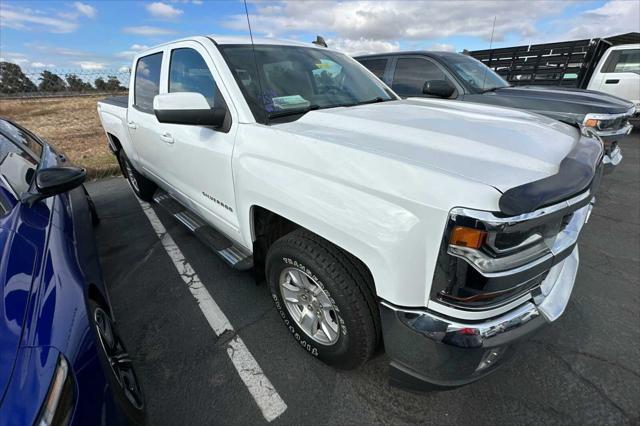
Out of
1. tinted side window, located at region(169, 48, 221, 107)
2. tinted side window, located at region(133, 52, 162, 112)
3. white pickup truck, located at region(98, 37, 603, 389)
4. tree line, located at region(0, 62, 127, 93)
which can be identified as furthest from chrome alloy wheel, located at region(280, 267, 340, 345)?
tree line, located at region(0, 62, 127, 93)

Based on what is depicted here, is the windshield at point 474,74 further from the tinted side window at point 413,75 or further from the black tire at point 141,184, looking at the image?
the black tire at point 141,184

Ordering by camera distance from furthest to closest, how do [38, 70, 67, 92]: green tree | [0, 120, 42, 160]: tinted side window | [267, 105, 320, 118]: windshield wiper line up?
[38, 70, 67, 92]: green tree → [0, 120, 42, 160]: tinted side window → [267, 105, 320, 118]: windshield wiper

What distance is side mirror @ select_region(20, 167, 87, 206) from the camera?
73.0 inches

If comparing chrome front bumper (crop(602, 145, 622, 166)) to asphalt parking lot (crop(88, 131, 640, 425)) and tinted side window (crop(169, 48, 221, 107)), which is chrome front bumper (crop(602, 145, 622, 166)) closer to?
asphalt parking lot (crop(88, 131, 640, 425))

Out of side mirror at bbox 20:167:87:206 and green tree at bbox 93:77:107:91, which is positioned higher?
side mirror at bbox 20:167:87:206

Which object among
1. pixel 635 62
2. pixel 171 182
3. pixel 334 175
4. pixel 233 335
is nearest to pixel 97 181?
pixel 171 182

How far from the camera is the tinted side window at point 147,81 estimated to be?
10.6 ft

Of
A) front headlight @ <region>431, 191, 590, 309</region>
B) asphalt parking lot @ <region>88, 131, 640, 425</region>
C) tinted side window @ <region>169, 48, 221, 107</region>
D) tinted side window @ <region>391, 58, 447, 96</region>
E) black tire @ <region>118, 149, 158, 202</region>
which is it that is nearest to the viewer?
front headlight @ <region>431, 191, 590, 309</region>

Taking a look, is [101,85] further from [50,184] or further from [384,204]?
[384,204]

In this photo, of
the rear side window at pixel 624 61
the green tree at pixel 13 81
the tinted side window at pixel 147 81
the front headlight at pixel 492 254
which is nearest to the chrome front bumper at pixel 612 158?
the front headlight at pixel 492 254

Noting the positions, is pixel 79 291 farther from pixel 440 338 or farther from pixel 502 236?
pixel 502 236

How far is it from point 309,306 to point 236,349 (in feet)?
2.11

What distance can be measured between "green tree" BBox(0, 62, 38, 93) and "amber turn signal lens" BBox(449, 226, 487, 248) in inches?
1232

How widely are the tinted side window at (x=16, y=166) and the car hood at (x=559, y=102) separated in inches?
203
